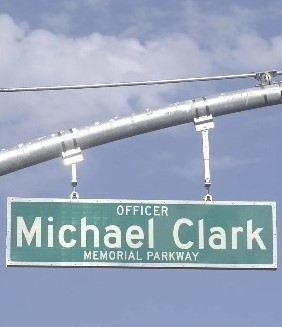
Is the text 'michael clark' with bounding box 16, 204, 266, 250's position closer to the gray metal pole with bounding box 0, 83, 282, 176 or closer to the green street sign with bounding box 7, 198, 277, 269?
the green street sign with bounding box 7, 198, 277, 269

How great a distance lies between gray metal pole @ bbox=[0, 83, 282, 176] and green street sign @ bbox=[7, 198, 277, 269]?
22.2 inches

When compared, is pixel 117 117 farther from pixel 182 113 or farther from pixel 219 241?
pixel 219 241

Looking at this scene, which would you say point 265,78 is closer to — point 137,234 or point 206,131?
point 206,131

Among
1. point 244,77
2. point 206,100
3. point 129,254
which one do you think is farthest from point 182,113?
point 129,254

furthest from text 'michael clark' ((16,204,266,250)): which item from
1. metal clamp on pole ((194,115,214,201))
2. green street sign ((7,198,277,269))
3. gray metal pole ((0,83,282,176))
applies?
gray metal pole ((0,83,282,176))

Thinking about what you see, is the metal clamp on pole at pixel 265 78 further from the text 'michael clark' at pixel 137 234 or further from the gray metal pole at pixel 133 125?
the text 'michael clark' at pixel 137 234

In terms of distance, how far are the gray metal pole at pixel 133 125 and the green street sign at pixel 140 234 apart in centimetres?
56

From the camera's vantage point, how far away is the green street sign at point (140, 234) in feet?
27.7

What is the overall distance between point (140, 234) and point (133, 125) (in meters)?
1.14

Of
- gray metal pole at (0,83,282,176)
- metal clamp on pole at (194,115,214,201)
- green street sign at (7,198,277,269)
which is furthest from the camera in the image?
metal clamp on pole at (194,115,214,201)

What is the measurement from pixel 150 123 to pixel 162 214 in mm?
992

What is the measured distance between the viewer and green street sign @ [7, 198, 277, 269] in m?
8.45

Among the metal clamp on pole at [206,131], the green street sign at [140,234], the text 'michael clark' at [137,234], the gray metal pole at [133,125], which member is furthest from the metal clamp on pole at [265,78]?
the text 'michael clark' at [137,234]

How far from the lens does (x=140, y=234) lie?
8.59 metres
